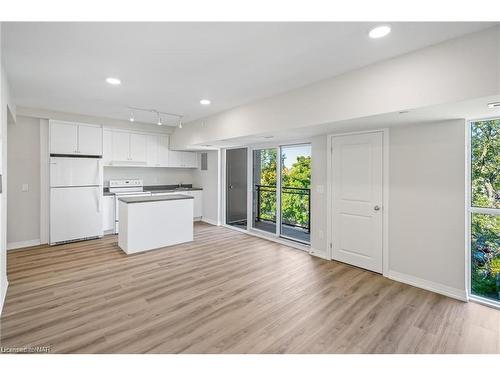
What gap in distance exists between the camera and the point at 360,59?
8.03 ft

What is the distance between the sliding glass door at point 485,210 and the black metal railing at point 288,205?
244cm

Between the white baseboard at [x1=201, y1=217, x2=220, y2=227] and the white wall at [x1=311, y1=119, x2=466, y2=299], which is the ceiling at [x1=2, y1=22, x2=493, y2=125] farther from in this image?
the white baseboard at [x1=201, y1=217, x2=220, y2=227]

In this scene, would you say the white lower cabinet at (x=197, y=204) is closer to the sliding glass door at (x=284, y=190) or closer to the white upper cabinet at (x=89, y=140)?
the sliding glass door at (x=284, y=190)

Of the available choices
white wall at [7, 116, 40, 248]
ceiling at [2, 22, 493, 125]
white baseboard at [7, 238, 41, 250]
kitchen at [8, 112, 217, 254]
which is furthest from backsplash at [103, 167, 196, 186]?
ceiling at [2, 22, 493, 125]

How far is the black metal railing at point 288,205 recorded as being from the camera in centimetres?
496

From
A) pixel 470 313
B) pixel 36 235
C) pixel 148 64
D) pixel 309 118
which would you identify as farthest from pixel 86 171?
pixel 470 313

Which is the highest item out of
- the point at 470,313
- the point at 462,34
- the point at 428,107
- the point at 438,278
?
the point at 462,34

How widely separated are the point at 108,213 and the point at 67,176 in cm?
110

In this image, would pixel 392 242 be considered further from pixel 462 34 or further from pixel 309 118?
pixel 462 34

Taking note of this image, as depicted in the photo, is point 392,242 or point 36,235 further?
point 36,235

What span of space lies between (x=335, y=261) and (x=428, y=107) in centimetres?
249

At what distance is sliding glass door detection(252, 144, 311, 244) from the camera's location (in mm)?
4770

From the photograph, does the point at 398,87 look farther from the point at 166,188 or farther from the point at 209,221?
the point at 166,188

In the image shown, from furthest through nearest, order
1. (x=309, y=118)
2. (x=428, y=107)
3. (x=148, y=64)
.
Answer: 1. (x=309, y=118)
2. (x=148, y=64)
3. (x=428, y=107)
